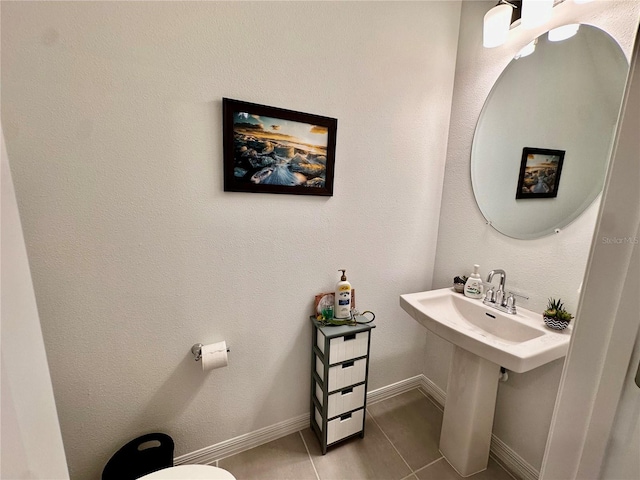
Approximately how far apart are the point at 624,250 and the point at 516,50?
140 cm

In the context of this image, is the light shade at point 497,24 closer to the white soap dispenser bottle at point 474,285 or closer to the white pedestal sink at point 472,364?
the white soap dispenser bottle at point 474,285

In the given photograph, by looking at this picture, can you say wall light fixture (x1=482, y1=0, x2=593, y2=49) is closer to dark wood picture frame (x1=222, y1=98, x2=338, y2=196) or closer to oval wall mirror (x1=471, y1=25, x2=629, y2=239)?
oval wall mirror (x1=471, y1=25, x2=629, y2=239)

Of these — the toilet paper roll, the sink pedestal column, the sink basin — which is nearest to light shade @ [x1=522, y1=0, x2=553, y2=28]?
the sink basin

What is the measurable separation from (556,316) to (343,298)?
3.05ft

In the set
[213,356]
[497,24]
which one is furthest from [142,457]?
[497,24]

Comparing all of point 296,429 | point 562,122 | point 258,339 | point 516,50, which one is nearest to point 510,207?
point 562,122

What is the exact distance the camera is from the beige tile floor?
4.29 feet

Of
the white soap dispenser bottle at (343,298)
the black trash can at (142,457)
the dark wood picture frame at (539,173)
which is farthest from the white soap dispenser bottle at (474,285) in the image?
the black trash can at (142,457)

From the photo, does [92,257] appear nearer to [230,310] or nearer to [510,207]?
[230,310]

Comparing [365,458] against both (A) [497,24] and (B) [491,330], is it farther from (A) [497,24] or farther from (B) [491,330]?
(A) [497,24]

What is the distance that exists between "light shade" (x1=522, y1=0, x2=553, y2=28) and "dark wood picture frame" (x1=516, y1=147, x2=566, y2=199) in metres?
0.56

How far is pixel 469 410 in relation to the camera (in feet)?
4.17

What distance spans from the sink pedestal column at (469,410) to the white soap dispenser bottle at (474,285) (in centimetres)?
33

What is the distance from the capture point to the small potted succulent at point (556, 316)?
3.60 ft
